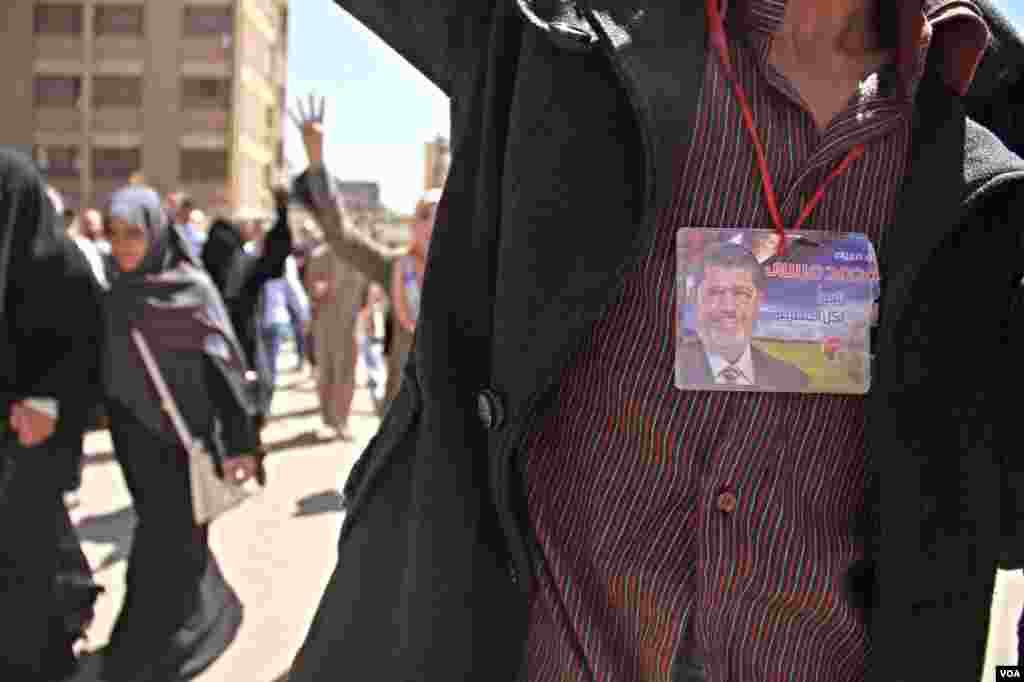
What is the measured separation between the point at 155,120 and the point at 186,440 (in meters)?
48.6

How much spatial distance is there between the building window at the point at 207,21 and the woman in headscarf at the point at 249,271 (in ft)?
142

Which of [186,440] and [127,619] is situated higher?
[186,440]

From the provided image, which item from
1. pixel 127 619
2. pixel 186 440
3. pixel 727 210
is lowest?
pixel 127 619

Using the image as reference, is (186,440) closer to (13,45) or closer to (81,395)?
(81,395)

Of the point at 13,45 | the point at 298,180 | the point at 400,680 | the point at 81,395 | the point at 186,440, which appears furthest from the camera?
the point at 13,45

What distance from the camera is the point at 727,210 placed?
1369mm

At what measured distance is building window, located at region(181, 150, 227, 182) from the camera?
50188mm

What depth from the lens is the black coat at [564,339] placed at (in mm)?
1301

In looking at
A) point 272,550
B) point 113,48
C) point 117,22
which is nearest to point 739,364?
point 272,550

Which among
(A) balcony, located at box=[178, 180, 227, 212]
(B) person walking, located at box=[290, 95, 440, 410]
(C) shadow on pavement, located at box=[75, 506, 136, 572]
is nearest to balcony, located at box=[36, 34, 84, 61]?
(A) balcony, located at box=[178, 180, 227, 212]

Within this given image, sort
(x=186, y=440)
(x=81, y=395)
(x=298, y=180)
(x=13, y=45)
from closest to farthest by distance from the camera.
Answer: (x=81, y=395) < (x=186, y=440) < (x=298, y=180) < (x=13, y=45)

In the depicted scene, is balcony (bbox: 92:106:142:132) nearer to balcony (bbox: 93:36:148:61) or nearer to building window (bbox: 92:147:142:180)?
building window (bbox: 92:147:142:180)

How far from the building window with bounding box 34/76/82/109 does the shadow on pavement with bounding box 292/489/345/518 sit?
46.2 meters

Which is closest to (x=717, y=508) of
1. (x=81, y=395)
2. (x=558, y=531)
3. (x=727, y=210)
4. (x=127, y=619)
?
(x=558, y=531)
